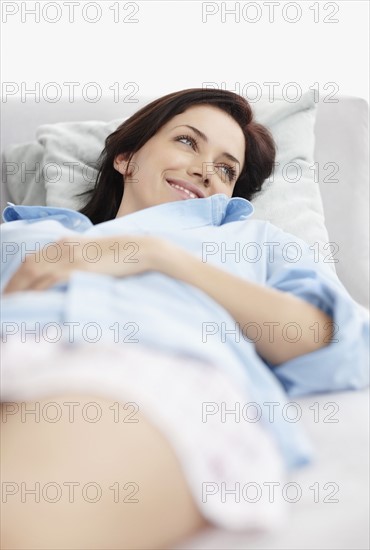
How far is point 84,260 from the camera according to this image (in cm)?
108

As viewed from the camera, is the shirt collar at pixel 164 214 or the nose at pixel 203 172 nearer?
the shirt collar at pixel 164 214

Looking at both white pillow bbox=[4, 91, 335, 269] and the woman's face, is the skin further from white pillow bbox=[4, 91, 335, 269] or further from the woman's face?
white pillow bbox=[4, 91, 335, 269]

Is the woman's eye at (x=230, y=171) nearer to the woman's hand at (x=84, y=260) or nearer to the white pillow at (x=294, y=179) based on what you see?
the white pillow at (x=294, y=179)

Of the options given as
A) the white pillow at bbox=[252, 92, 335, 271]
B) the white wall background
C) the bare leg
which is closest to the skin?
the bare leg

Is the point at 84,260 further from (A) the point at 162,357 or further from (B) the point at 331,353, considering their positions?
(B) the point at 331,353

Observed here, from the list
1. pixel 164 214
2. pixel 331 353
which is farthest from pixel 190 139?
pixel 331 353

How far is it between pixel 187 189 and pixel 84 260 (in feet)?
1.36

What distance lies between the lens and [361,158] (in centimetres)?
185

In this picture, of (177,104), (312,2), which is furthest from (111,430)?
(312,2)

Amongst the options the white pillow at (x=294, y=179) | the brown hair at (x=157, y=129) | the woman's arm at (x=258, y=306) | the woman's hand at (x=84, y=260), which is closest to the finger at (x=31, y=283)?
the woman's hand at (x=84, y=260)

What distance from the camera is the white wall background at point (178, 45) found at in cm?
208

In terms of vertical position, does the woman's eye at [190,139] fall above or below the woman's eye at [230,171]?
above

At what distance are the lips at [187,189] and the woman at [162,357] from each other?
7cm

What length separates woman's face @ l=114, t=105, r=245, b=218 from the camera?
1.45 metres
